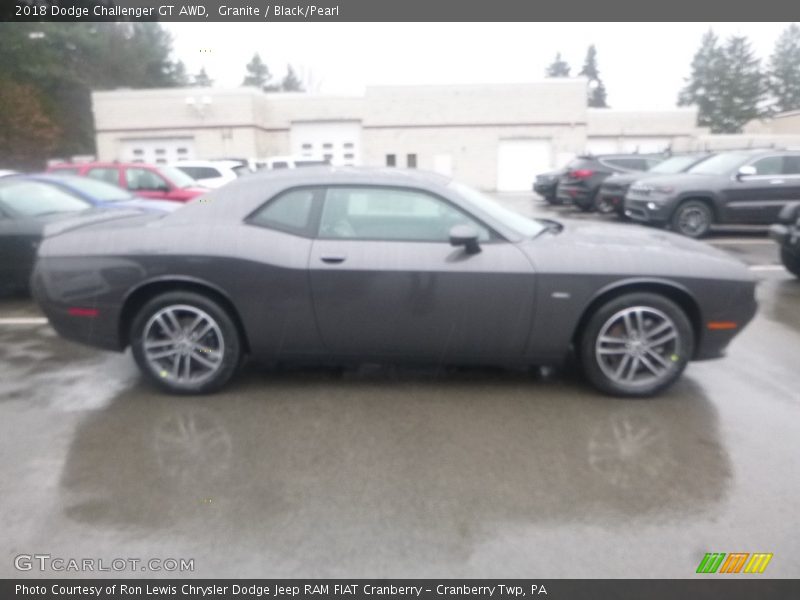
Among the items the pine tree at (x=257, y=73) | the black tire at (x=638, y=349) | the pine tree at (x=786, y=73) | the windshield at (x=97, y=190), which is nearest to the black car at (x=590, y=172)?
the windshield at (x=97, y=190)

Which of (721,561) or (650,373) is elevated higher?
(650,373)

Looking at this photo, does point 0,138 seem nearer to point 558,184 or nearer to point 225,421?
point 558,184

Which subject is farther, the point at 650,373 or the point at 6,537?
the point at 650,373

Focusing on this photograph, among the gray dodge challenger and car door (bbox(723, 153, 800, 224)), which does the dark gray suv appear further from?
the gray dodge challenger

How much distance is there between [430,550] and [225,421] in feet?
5.80

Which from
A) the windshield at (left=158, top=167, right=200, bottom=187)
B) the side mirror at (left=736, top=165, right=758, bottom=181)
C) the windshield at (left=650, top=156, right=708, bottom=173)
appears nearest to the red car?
the windshield at (left=158, top=167, right=200, bottom=187)

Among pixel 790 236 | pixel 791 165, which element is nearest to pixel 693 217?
pixel 791 165

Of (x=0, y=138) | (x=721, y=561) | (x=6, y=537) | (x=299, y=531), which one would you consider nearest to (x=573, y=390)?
(x=721, y=561)

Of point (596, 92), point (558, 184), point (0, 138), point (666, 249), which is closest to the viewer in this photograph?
point (666, 249)

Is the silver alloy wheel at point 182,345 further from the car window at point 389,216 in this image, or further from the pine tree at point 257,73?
the pine tree at point 257,73

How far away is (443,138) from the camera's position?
32.7 metres

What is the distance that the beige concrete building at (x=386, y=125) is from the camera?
3195 cm

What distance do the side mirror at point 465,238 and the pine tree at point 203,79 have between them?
64162 mm
